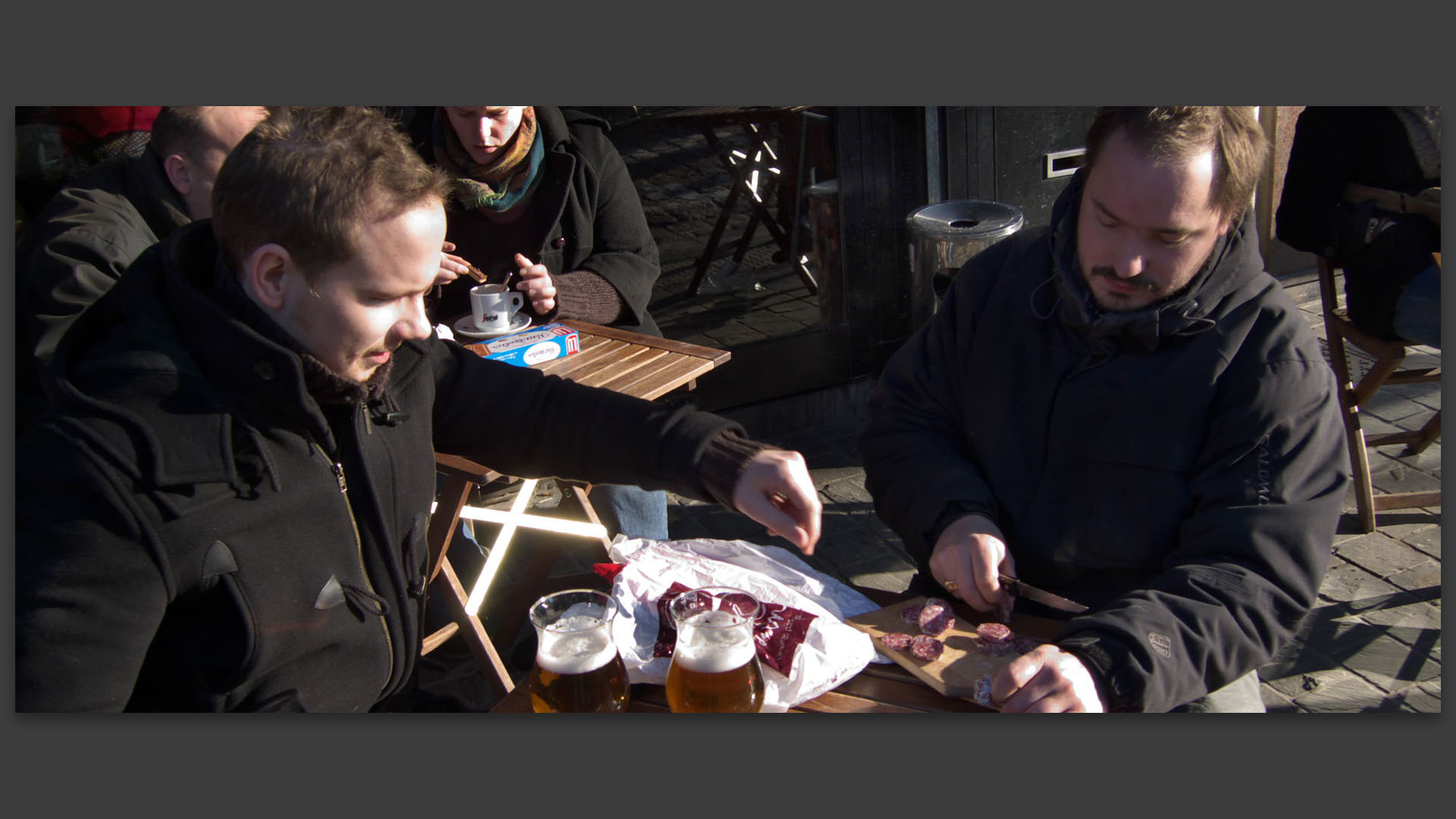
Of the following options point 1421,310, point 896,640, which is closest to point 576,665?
point 896,640

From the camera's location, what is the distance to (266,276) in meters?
1.76

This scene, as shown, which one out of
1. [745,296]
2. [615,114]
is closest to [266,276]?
[615,114]

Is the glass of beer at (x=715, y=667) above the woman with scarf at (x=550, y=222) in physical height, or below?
below

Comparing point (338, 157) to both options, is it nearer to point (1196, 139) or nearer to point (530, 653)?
point (1196, 139)

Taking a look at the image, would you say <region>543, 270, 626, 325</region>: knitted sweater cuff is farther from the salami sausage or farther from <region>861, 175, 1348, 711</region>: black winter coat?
the salami sausage

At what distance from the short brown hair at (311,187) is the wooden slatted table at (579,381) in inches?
45.5

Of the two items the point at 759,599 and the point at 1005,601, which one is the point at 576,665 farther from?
the point at 1005,601

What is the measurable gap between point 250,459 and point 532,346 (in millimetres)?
1595

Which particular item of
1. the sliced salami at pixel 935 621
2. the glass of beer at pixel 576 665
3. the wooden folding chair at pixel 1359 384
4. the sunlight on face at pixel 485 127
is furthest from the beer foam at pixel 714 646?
the wooden folding chair at pixel 1359 384

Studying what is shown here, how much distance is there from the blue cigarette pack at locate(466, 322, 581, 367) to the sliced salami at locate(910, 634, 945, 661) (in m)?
1.70

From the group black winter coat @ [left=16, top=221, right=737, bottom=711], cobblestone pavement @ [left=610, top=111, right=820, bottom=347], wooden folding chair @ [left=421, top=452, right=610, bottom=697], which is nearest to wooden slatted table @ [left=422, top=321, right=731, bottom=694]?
wooden folding chair @ [left=421, top=452, right=610, bottom=697]

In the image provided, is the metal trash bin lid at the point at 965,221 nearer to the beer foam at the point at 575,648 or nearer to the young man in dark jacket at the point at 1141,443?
the young man in dark jacket at the point at 1141,443

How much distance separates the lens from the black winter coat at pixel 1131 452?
1962mm

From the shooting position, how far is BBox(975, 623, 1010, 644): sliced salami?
1.98 metres
